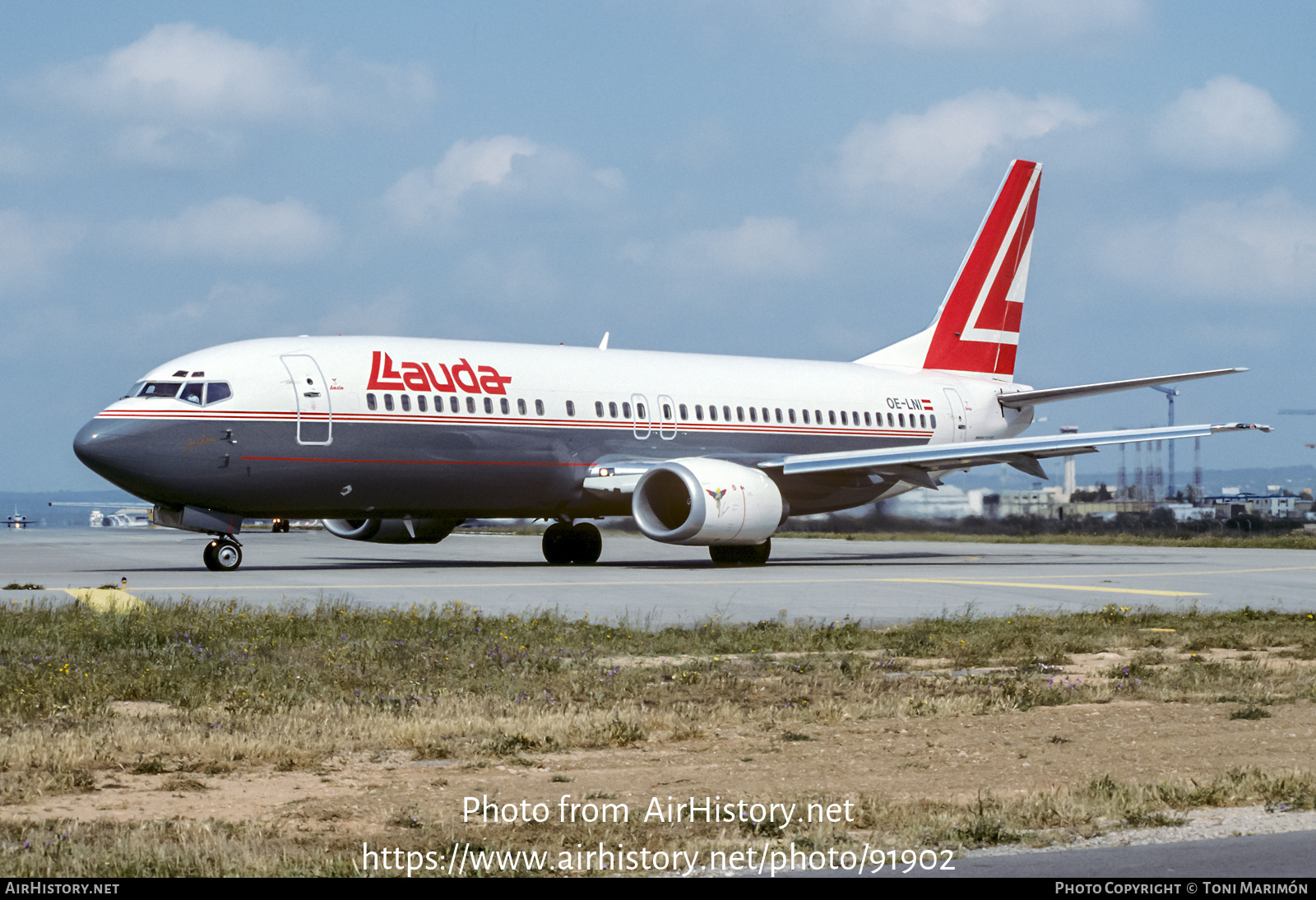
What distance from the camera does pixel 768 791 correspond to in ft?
24.5

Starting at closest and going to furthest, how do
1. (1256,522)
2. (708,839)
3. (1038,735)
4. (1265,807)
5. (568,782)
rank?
1. (708,839)
2. (1265,807)
3. (568,782)
4. (1038,735)
5. (1256,522)

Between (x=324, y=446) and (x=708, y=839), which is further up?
(x=324, y=446)

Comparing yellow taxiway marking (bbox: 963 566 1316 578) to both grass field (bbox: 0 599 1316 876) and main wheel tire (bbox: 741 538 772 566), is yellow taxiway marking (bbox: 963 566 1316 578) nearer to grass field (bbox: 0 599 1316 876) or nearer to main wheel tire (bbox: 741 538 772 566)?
main wheel tire (bbox: 741 538 772 566)

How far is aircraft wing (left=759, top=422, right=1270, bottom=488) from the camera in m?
28.0

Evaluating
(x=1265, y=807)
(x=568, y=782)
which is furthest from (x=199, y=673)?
(x=1265, y=807)

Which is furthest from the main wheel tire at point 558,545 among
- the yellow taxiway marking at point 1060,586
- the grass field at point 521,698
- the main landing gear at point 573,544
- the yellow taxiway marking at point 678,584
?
the grass field at point 521,698

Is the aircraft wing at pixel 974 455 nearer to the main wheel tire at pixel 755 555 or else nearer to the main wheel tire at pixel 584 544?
the main wheel tire at pixel 755 555

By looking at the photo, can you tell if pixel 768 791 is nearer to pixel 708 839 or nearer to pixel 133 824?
pixel 708 839

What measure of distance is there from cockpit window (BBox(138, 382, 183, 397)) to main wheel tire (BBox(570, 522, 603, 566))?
9.14 metres

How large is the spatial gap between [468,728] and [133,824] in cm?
291

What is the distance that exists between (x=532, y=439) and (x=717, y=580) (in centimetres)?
508

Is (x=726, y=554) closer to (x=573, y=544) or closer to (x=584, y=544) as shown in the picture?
(x=584, y=544)

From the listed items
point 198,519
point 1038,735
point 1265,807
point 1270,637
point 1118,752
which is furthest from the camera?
point 198,519

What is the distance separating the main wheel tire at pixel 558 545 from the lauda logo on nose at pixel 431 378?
4621 mm
